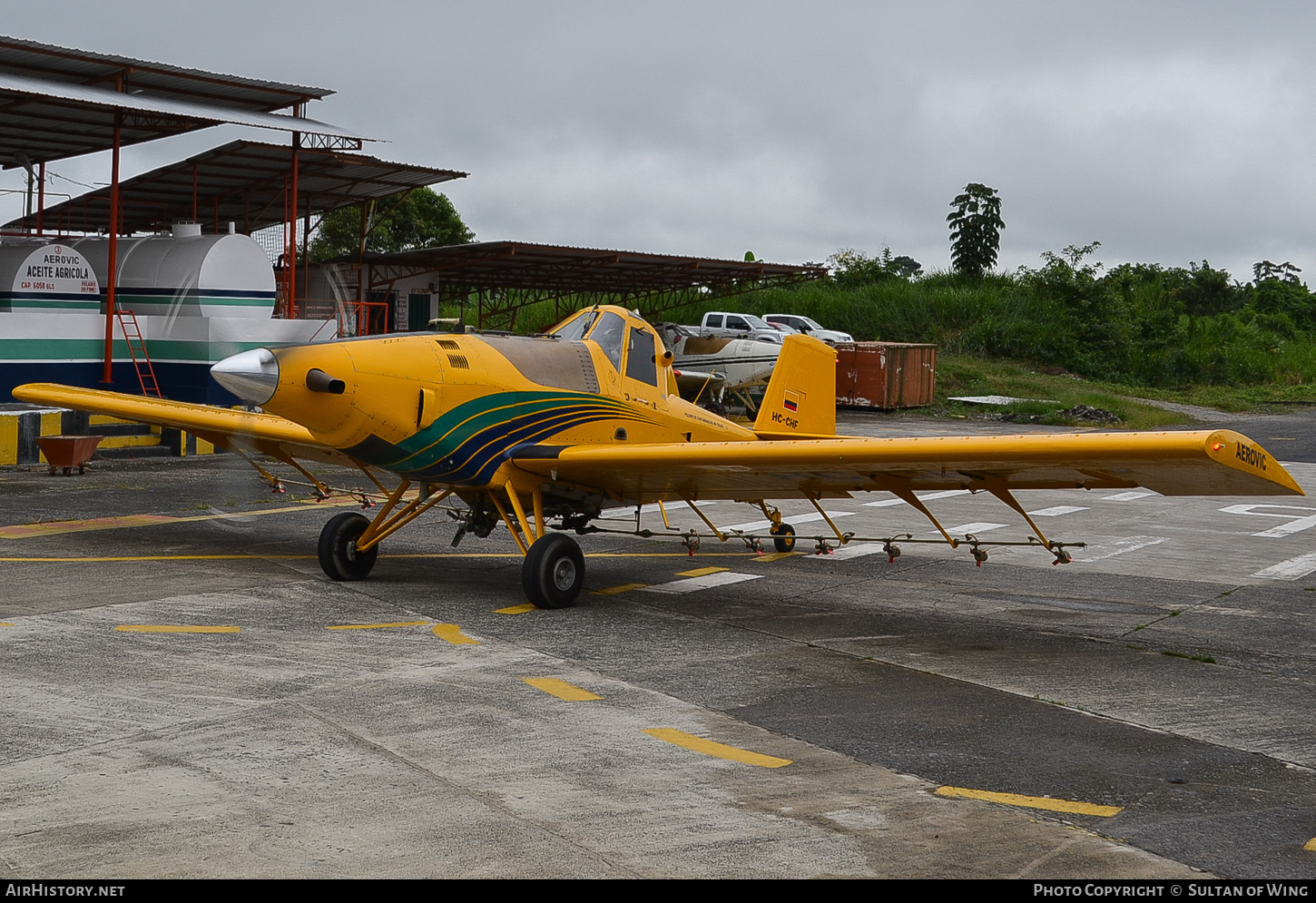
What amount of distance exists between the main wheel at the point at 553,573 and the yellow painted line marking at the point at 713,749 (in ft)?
10.7

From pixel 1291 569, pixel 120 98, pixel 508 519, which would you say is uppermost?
pixel 120 98

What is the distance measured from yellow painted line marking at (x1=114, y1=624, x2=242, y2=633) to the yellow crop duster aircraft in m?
1.57

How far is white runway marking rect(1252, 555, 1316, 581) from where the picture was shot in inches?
478

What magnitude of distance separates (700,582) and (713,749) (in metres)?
5.15

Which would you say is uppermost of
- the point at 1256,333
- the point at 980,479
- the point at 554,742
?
the point at 1256,333

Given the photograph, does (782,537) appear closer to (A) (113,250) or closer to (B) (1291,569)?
(B) (1291,569)

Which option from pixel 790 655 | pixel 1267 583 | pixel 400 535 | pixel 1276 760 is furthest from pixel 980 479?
pixel 400 535

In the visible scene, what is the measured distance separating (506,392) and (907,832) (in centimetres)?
569

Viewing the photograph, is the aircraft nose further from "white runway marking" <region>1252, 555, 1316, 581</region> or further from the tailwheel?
"white runway marking" <region>1252, 555, 1316, 581</region>

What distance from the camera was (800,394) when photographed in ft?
42.1

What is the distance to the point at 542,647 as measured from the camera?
8.55 metres

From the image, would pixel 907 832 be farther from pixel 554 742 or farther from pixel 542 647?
pixel 542 647

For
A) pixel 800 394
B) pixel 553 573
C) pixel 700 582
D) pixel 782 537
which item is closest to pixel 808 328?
pixel 800 394

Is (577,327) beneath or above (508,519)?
above
